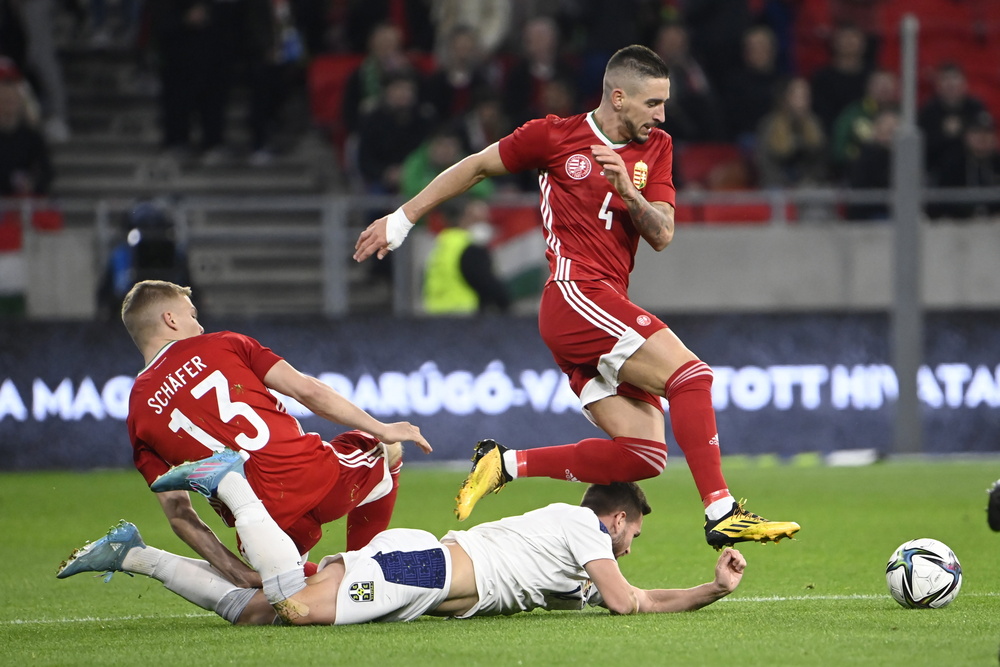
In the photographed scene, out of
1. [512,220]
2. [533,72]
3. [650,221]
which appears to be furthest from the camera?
[533,72]

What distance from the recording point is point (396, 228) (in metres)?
6.15

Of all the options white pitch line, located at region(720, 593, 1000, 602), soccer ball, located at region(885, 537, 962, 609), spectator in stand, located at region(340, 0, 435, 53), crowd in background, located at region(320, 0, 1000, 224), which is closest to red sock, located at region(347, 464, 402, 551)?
white pitch line, located at region(720, 593, 1000, 602)

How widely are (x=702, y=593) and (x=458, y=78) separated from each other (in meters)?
10.7

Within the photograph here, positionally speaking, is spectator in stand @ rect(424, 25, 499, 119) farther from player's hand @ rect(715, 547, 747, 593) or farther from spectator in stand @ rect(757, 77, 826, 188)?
player's hand @ rect(715, 547, 747, 593)

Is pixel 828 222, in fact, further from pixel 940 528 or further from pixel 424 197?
pixel 424 197

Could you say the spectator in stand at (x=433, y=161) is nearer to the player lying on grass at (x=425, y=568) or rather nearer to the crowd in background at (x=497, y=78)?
the crowd in background at (x=497, y=78)

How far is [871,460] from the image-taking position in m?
12.9

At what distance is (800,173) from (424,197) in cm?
937

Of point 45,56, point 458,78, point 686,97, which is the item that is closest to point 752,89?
point 686,97

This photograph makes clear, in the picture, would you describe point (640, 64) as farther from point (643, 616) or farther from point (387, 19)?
point (387, 19)

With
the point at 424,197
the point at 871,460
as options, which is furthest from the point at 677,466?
the point at 424,197

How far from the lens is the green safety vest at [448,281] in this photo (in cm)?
1302

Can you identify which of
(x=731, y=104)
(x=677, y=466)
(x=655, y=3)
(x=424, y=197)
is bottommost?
(x=677, y=466)

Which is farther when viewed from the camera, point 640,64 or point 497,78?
point 497,78
